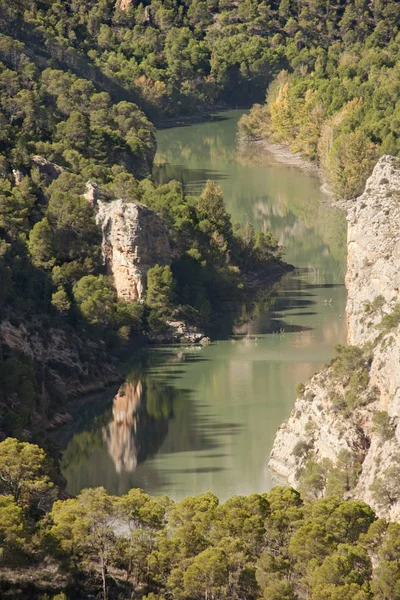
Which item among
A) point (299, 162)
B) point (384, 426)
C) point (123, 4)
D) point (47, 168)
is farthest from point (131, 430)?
point (123, 4)

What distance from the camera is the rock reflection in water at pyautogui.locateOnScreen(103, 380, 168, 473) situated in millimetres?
73312

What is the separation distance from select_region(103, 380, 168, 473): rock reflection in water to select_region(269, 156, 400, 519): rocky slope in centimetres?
659

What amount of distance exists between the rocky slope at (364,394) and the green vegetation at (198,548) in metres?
6.65

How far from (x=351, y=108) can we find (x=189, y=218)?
151 feet

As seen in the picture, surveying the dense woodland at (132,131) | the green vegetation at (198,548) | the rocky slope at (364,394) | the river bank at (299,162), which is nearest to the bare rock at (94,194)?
the dense woodland at (132,131)

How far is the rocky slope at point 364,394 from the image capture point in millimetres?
62281

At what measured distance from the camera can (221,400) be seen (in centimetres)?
7962

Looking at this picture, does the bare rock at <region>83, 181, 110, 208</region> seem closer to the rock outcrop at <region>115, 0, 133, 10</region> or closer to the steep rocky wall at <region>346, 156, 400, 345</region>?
the steep rocky wall at <region>346, 156, 400, 345</region>

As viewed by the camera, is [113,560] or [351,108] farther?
[351,108]

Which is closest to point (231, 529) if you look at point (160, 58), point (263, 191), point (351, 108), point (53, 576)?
point (53, 576)

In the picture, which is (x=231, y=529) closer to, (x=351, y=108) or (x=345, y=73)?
(x=351, y=108)

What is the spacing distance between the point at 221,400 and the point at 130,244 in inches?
567

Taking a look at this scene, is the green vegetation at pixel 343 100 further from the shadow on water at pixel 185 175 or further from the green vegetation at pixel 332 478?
the green vegetation at pixel 332 478

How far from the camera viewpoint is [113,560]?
51.2 meters
